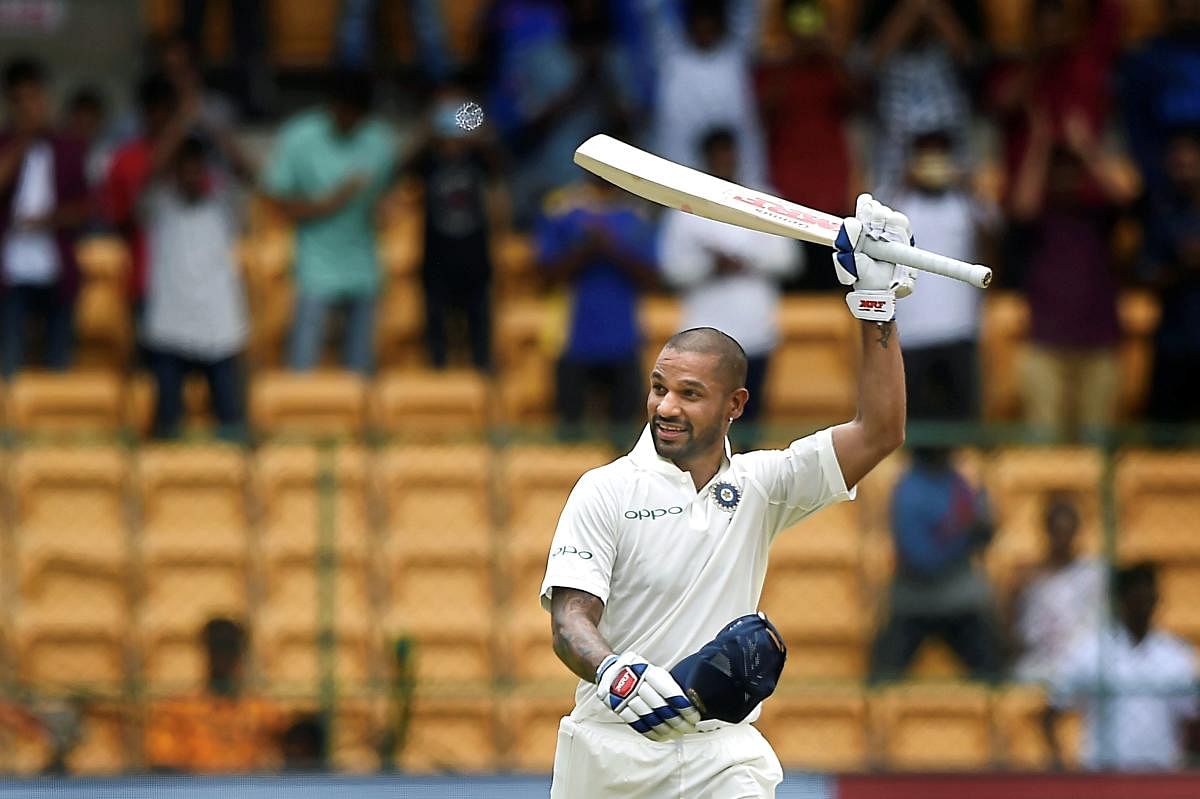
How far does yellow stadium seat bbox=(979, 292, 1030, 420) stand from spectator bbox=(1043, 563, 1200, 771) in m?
2.56

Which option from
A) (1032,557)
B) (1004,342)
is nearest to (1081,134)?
(1004,342)

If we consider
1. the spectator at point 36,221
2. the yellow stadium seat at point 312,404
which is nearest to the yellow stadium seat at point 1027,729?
the yellow stadium seat at point 312,404

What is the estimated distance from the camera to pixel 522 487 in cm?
1060

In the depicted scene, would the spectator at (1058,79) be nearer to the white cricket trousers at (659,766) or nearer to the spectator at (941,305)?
the spectator at (941,305)

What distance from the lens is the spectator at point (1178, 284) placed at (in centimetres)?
1119

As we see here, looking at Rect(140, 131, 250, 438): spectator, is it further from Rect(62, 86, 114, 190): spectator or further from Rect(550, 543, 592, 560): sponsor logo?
Rect(550, 543, 592, 560): sponsor logo

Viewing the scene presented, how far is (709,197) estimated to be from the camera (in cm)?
607

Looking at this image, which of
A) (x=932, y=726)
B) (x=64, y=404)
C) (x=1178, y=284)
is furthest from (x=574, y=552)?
(x=64, y=404)

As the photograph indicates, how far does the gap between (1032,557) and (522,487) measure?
7.69ft

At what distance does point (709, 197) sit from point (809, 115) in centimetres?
607

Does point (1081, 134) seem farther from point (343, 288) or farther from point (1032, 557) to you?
point (343, 288)

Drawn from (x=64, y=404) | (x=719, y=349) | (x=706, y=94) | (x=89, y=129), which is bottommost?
(x=719, y=349)

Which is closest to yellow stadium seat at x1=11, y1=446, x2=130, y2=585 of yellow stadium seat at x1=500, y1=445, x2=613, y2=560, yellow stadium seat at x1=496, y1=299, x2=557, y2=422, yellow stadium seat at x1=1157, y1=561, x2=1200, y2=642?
yellow stadium seat at x1=500, y1=445, x2=613, y2=560

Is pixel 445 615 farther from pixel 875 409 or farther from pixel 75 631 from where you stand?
pixel 875 409
